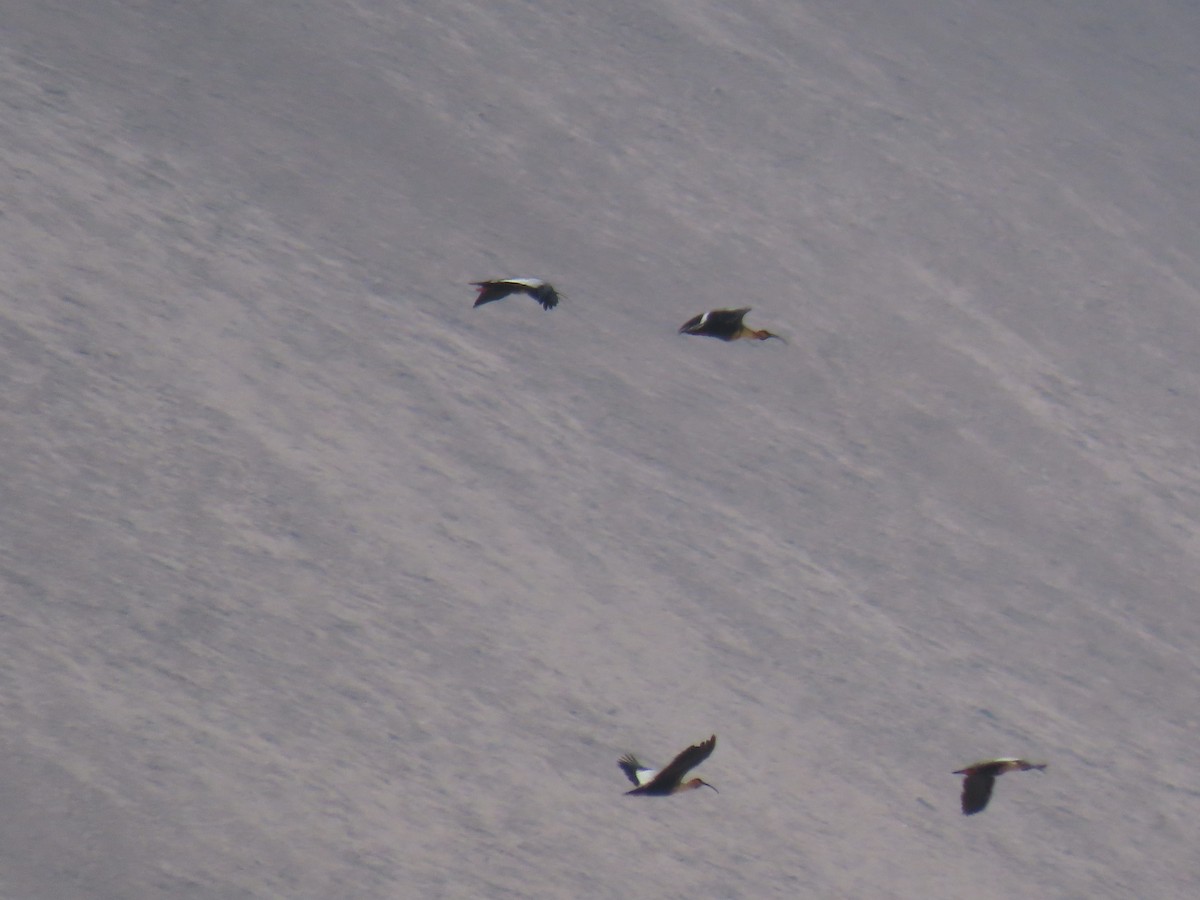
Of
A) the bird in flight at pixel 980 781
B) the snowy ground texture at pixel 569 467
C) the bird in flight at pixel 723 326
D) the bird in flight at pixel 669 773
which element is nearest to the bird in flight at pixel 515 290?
the snowy ground texture at pixel 569 467

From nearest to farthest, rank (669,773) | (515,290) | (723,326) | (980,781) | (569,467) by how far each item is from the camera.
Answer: (669,773), (980,781), (569,467), (723,326), (515,290)

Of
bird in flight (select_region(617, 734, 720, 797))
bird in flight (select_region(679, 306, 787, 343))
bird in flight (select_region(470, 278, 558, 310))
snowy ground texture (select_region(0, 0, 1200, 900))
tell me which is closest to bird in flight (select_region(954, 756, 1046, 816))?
snowy ground texture (select_region(0, 0, 1200, 900))

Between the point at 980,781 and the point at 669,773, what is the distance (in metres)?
0.70

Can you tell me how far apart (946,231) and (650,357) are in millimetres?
1275

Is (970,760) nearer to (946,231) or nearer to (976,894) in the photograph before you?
(976,894)

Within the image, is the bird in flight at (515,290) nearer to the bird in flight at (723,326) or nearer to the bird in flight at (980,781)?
the bird in flight at (723,326)

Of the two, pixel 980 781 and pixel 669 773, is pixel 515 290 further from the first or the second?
pixel 980 781

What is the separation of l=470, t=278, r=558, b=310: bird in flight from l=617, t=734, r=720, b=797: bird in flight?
4.26ft

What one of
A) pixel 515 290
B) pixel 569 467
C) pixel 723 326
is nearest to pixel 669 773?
pixel 569 467

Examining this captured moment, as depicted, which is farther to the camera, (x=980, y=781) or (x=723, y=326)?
(x=723, y=326)

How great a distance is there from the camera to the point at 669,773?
2.52 m

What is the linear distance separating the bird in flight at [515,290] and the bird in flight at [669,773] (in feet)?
4.26

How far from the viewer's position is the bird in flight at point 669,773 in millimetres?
2475

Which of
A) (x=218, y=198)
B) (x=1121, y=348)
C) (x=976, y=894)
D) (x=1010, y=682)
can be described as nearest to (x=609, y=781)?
(x=976, y=894)
